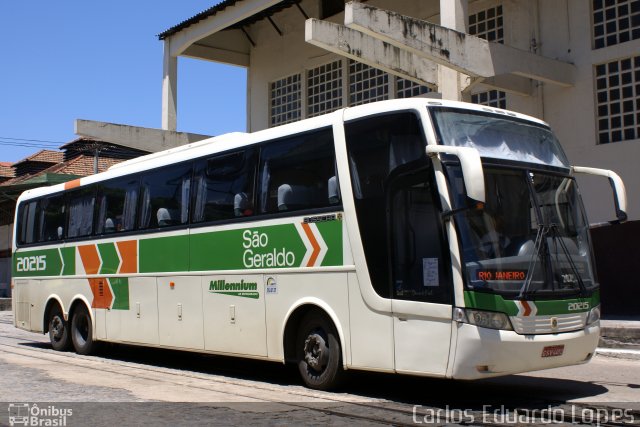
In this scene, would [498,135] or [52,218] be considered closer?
[498,135]

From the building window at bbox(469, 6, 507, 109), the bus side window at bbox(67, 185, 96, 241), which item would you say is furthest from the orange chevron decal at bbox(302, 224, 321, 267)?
the building window at bbox(469, 6, 507, 109)

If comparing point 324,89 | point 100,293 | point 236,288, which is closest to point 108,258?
point 100,293

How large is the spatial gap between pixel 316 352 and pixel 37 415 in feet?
10.8

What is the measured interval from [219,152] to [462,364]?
205 inches

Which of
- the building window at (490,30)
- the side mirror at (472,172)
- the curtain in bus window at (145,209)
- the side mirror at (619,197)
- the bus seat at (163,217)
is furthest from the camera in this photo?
the building window at (490,30)

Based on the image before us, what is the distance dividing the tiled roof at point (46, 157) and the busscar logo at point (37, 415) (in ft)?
140

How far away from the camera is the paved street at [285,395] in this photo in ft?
25.5

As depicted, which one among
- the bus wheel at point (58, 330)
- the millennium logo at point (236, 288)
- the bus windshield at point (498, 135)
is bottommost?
the bus wheel at point (58, 330)

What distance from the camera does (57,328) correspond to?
1566cm

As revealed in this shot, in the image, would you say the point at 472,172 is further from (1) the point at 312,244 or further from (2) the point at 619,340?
(2) the point at 619,340

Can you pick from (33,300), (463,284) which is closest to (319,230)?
(463,284)

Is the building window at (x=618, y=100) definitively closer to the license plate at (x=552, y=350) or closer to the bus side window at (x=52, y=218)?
the license plate at (x=552, y=350)

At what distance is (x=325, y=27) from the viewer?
56.1 ft

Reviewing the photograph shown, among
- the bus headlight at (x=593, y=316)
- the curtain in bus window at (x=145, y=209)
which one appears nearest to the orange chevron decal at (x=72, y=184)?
the curtain in bus window at (x=145, y=209)
